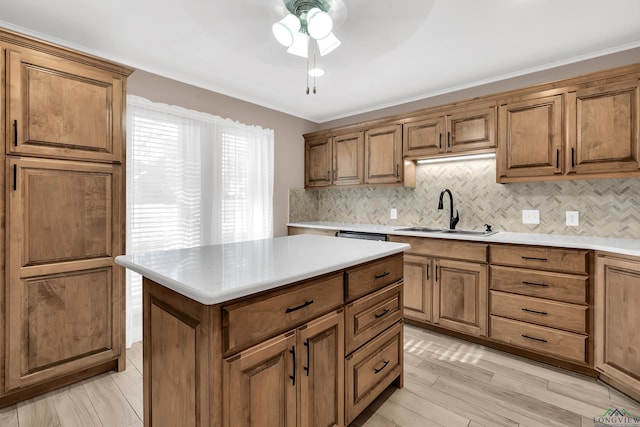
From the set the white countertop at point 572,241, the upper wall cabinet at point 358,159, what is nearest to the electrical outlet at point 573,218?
the white countertop at point 572,241

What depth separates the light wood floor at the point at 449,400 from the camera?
5.77ft

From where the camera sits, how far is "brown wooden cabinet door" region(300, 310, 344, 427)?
51.8 inches

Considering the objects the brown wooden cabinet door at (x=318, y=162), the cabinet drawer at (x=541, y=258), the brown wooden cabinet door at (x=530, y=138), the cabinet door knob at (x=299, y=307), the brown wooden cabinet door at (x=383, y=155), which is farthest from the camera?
the brown wooden cabinet door at (x=318, y=162)

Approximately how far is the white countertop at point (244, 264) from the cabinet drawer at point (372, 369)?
0.51 metres

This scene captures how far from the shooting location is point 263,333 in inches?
45.6

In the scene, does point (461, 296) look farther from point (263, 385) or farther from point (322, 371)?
point (263, 385)

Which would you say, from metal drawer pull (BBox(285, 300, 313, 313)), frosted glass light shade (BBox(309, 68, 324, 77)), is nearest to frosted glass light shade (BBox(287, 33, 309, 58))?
frosted glass light shade (BBox(309, 68, 324, 77))

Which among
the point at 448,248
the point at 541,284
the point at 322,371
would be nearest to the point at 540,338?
the point at 541,284

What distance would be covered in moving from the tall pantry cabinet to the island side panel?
41.7 inches

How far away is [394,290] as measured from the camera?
191 centimetres

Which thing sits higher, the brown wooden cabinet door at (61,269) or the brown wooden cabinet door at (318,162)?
the brown wooden cabinet door at (318,162)

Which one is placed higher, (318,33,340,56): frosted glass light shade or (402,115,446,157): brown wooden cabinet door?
Result: (318,33,340,56): frosted glass light shade

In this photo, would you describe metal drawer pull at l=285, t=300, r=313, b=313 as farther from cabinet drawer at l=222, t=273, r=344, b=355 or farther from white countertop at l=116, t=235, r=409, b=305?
white countertop at l=116, t=235, r=409, b=305

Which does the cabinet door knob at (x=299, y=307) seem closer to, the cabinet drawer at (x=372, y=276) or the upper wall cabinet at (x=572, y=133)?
the cabinet drawer at (x=372, y=276)
